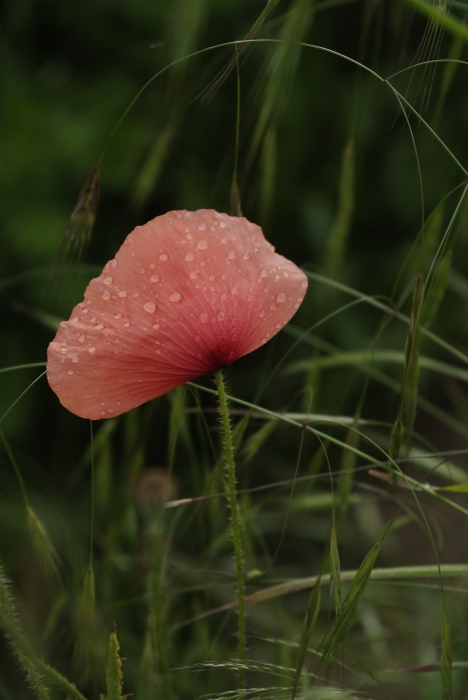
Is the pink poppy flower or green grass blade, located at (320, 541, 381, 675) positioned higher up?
the pink poppy flower

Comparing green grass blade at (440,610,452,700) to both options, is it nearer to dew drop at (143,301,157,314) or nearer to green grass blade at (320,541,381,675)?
green grass blade at (320,541,381,675)

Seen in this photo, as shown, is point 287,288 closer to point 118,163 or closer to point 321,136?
point 118,163

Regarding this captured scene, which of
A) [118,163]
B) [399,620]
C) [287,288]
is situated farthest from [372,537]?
[287,288]

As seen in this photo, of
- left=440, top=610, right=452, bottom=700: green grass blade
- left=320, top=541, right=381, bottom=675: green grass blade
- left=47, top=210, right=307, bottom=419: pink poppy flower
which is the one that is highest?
left=47, top=210, right=307, bottom=419: pink poppy flower

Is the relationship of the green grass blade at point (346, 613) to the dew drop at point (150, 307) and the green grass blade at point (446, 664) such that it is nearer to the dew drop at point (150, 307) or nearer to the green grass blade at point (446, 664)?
the green grass blade at point (446, 664)

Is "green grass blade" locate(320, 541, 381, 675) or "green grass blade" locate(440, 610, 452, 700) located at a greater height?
"green grass blade" locate(320, 541, 381, 675)

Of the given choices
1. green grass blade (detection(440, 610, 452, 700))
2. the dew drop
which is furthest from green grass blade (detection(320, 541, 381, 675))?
the dew drop

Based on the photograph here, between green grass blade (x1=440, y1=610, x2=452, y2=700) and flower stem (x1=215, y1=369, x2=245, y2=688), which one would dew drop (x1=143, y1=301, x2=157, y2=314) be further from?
green grass blade (x1=440, y1=610, x2=452, y2=700)

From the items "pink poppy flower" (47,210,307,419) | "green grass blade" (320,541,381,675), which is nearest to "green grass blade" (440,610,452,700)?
"green grass blade" (320,541,381,675)

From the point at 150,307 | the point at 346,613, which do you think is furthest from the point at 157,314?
the point at 346,613
